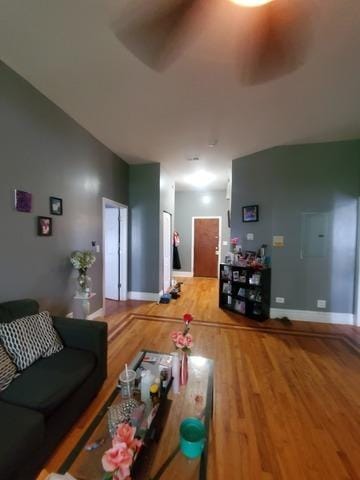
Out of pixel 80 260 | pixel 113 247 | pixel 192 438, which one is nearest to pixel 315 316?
pixel 192 438

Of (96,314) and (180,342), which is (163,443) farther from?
(96,314)

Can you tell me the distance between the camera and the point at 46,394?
1.31 meters

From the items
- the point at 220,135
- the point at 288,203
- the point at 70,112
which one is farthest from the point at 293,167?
the point at 70,112

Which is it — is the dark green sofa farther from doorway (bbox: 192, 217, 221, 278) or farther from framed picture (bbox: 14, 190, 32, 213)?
doorway (bbox: 192, 217, 221, 278)

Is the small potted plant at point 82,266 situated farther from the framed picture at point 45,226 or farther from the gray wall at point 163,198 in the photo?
the gray wall at point 163,198

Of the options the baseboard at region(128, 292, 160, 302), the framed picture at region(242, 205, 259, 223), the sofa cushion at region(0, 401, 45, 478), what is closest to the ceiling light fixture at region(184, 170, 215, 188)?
the framed picture at region(242, 205, 259, 223)

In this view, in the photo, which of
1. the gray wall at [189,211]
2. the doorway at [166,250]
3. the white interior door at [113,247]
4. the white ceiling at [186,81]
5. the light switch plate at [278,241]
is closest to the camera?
the white ceiling at [186,81]

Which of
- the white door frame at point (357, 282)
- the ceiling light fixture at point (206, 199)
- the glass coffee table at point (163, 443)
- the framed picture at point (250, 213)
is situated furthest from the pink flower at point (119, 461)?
the ceiling light fixture at point (206, 199)

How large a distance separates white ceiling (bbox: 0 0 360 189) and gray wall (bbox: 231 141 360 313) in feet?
0.93

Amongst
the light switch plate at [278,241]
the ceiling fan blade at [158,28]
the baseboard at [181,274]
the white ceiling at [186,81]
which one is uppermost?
the white ceiling at [186,81]

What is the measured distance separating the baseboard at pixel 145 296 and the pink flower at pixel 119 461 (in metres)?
3.75

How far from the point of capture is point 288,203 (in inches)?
140

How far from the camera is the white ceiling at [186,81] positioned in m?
Answer: 1.46

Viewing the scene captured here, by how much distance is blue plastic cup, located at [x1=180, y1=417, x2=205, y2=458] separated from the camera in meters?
1.00
